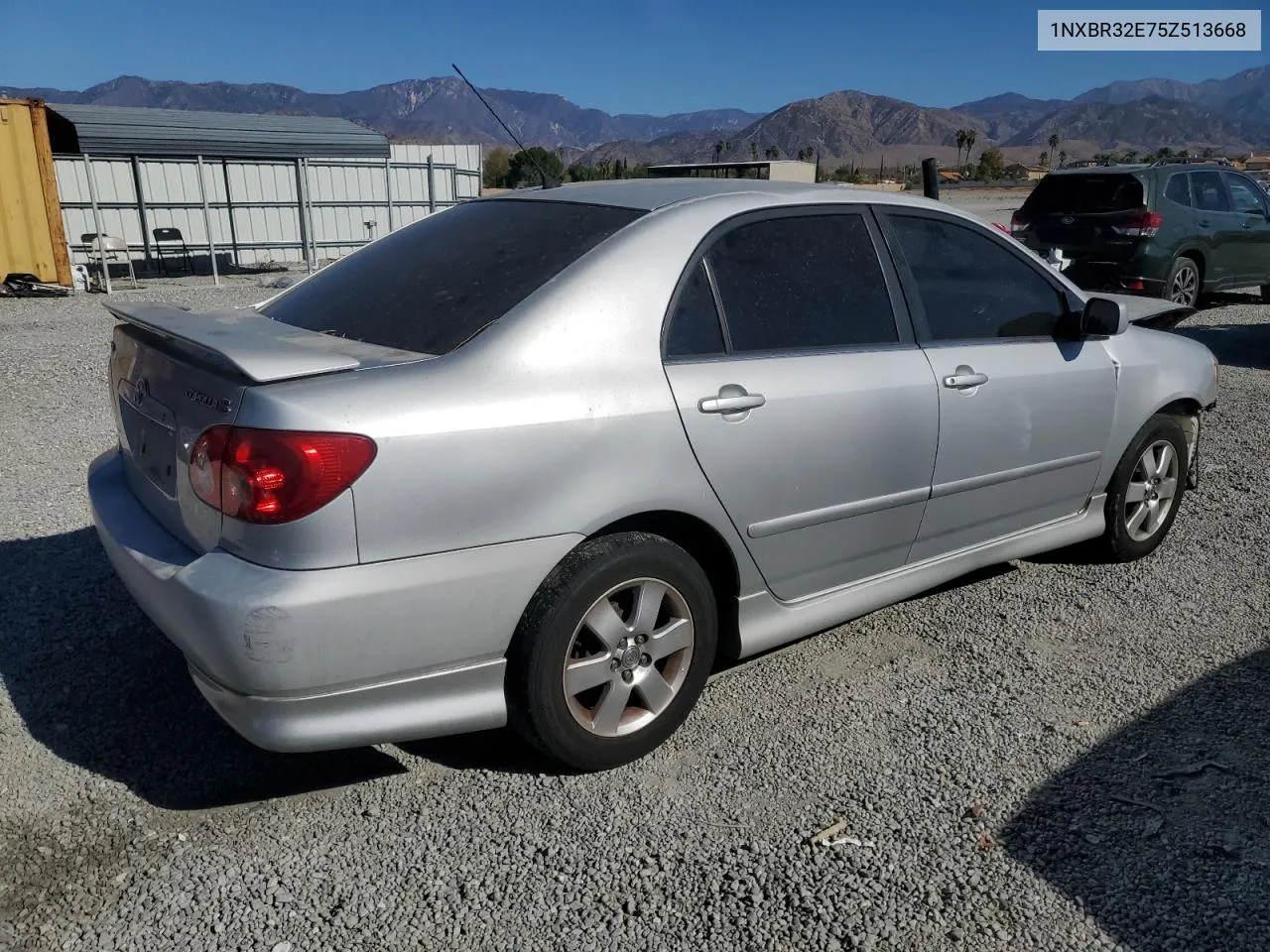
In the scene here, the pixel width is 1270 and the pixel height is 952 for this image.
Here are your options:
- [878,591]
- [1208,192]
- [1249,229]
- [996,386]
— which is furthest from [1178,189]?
[878,591]

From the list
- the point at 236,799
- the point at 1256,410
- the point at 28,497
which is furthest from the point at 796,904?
the point at 1256,410

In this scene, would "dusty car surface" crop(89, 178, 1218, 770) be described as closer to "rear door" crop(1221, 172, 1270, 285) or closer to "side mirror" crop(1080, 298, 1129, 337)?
"side mirror" crop(1080, 298, 1129, 337)

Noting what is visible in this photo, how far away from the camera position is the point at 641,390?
281 centimetres

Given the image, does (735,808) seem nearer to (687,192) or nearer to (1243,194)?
(687,192)

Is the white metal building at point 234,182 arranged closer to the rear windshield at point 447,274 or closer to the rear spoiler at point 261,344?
the rear windshield at point 447,274

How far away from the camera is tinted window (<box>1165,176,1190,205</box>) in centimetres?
1089

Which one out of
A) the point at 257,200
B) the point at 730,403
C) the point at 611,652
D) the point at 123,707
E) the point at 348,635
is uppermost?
the point at 730,403

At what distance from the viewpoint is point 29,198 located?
14.1m

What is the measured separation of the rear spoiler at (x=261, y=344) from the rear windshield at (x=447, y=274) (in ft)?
0.34

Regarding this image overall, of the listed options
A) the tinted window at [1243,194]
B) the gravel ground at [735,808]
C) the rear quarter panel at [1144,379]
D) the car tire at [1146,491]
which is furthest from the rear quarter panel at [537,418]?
the tinted window at [1243,194]

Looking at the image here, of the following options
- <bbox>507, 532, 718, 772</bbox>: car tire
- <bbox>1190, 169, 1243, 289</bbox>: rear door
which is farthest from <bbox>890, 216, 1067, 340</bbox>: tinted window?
<bbox>1190, 169, 1243, 289</bbox>: rear door

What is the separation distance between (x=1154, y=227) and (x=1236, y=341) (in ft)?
4.75

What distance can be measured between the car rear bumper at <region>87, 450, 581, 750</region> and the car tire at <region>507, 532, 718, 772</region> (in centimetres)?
7

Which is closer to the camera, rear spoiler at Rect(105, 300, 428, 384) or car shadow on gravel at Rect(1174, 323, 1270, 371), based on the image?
rear spoiler at Rect(105, 300, 428, 384)
